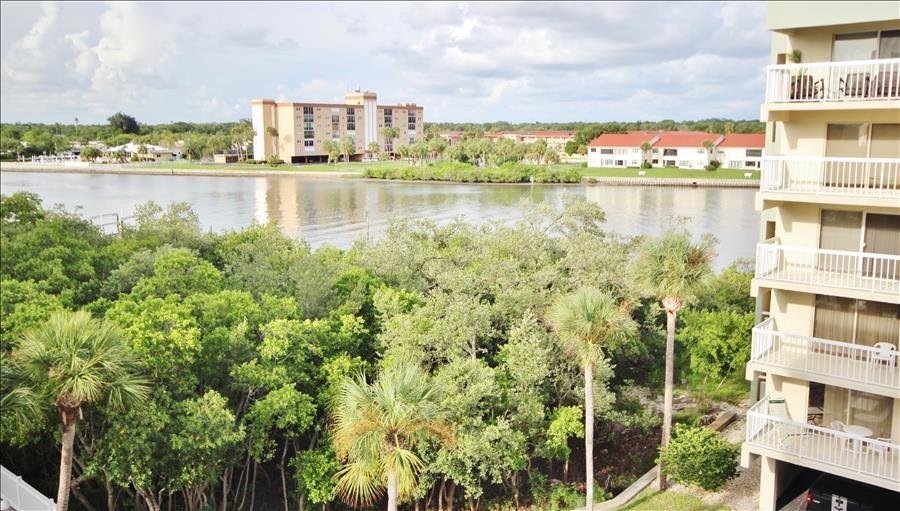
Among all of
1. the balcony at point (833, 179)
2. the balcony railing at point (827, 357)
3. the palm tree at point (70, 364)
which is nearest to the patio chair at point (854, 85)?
the balcony at point (833, 179)


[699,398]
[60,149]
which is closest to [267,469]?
[699,398]

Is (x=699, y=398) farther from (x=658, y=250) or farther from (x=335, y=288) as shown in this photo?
(x=335, y=288)

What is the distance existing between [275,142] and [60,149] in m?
37.0

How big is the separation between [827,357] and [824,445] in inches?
58.6

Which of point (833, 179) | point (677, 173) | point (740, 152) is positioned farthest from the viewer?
point (740, 152)

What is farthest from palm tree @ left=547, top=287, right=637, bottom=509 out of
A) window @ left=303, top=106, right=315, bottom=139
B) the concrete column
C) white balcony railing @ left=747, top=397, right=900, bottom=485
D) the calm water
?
window @ left=303, top=106, right=315, bottom=139

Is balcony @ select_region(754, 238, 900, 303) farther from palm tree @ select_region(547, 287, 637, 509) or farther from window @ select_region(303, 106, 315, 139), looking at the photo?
window @ select_region(303, 106, 315, 139)

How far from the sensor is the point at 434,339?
1648 centimetres

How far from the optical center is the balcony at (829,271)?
36.8 ft

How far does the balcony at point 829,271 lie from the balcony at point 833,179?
0.90 metres

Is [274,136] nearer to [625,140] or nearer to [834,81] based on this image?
[625,140]

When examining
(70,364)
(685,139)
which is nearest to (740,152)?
(685,139)

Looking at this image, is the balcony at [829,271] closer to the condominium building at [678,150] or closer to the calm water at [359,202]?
the calm water at [359,202]

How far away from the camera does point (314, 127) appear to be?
13325 cm
